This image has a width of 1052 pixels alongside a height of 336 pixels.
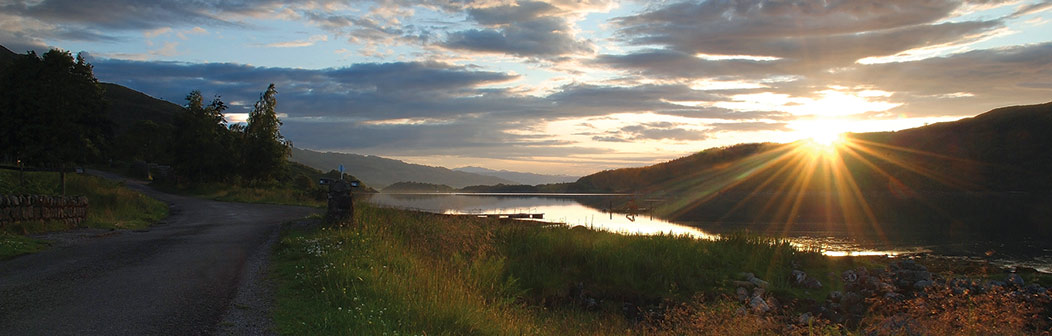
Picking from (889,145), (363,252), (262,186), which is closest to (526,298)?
(363,252)

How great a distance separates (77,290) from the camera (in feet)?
31.0

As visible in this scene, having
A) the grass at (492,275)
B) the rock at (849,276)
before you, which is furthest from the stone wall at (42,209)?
the rock at (849,276)

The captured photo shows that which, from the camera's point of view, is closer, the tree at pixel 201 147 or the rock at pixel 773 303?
the rock at pixel 773 303

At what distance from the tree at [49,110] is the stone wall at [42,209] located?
3331 mm

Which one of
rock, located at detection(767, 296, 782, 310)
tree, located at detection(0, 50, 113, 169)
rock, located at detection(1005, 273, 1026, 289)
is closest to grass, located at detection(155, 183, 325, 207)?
tree, located at detection(0, 50, 113, 169)

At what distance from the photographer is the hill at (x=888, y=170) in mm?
86062

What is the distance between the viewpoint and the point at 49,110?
22.7 m

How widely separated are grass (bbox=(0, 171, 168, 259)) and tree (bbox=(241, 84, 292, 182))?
19970 millimetres

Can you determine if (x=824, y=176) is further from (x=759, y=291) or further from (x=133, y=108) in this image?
(x=133, y=108)

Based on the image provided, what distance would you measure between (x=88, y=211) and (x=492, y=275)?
57.2 ft

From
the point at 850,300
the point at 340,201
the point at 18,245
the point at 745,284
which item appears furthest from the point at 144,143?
the point at 850,300

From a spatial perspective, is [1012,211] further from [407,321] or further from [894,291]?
[407,321]

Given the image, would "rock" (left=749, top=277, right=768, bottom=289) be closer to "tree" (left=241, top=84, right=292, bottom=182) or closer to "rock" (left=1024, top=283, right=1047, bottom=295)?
"rock" (left=1024, top=283, right=1047, bottom=295)

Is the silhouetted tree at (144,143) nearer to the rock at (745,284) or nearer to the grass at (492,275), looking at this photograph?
the grass at (492,275)
